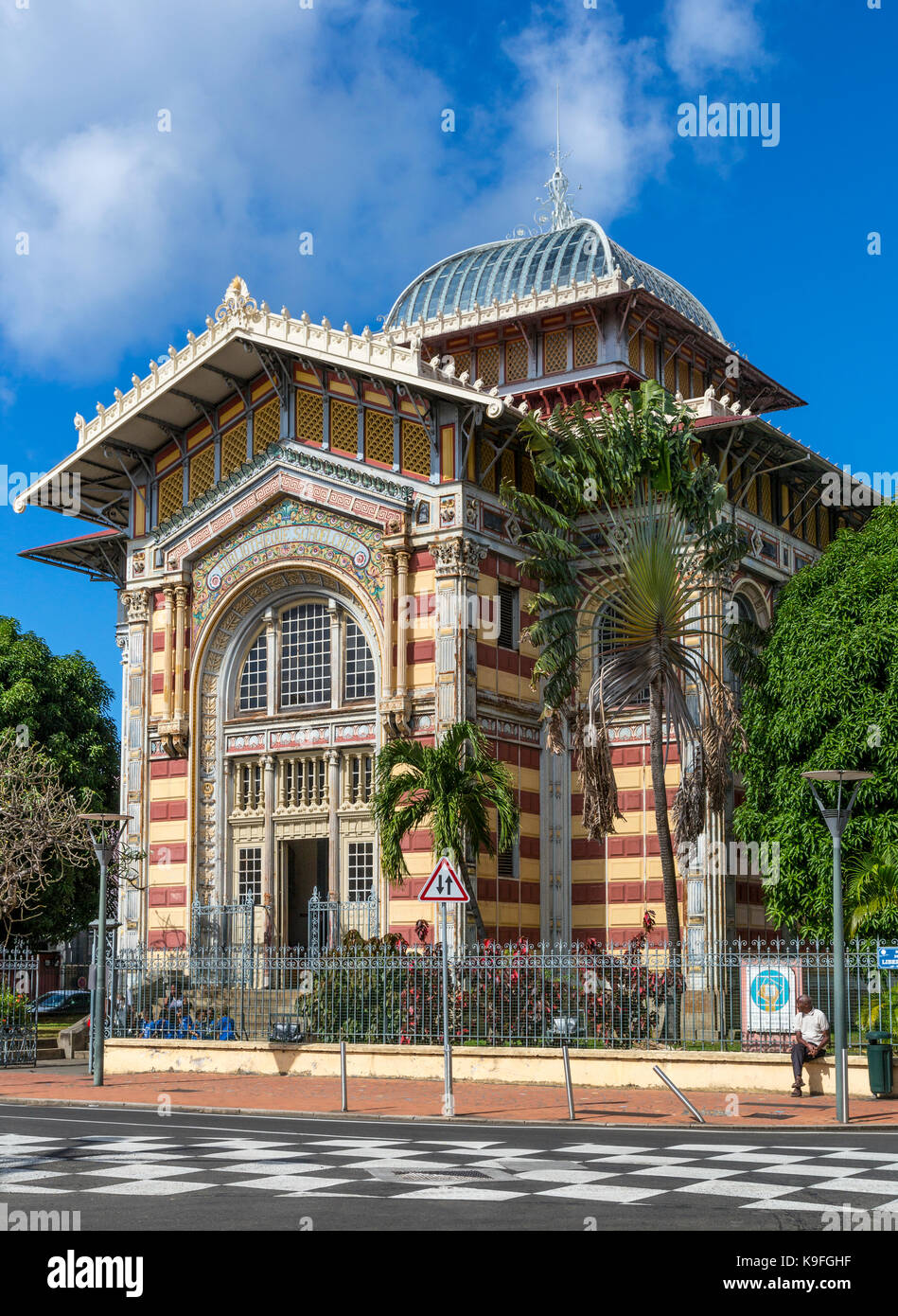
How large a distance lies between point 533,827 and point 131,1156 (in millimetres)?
21739

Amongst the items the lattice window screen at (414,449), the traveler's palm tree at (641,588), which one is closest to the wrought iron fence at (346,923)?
the traveler's palm tree at (641,588)

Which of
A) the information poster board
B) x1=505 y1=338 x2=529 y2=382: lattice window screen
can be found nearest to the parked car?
x1=505 y1=338 x2=529 y2=382: lattice window screen

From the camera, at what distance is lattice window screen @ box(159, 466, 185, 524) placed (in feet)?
133

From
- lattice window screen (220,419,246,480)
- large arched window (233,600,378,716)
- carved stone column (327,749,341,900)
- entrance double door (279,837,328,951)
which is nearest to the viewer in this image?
carved stone column (327,749,341,900)

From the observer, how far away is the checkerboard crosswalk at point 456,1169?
40.7 ft

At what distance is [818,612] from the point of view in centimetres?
3112

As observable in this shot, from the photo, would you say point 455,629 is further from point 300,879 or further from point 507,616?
point 300,879

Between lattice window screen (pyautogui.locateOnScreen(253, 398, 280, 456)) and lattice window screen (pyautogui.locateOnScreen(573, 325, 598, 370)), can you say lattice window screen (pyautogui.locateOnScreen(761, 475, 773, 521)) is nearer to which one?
lattice window screen (pyautogui.locateOnScreen(573, 325, 598, 370))

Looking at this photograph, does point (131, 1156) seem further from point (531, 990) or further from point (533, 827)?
point (533, 827)

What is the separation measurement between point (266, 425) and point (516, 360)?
282 inches

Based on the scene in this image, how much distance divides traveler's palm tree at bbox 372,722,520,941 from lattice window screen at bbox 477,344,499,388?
13954 mm

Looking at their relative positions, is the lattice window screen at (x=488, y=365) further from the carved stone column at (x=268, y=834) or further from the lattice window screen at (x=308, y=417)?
the carved stone column at (x=268, y=834)
